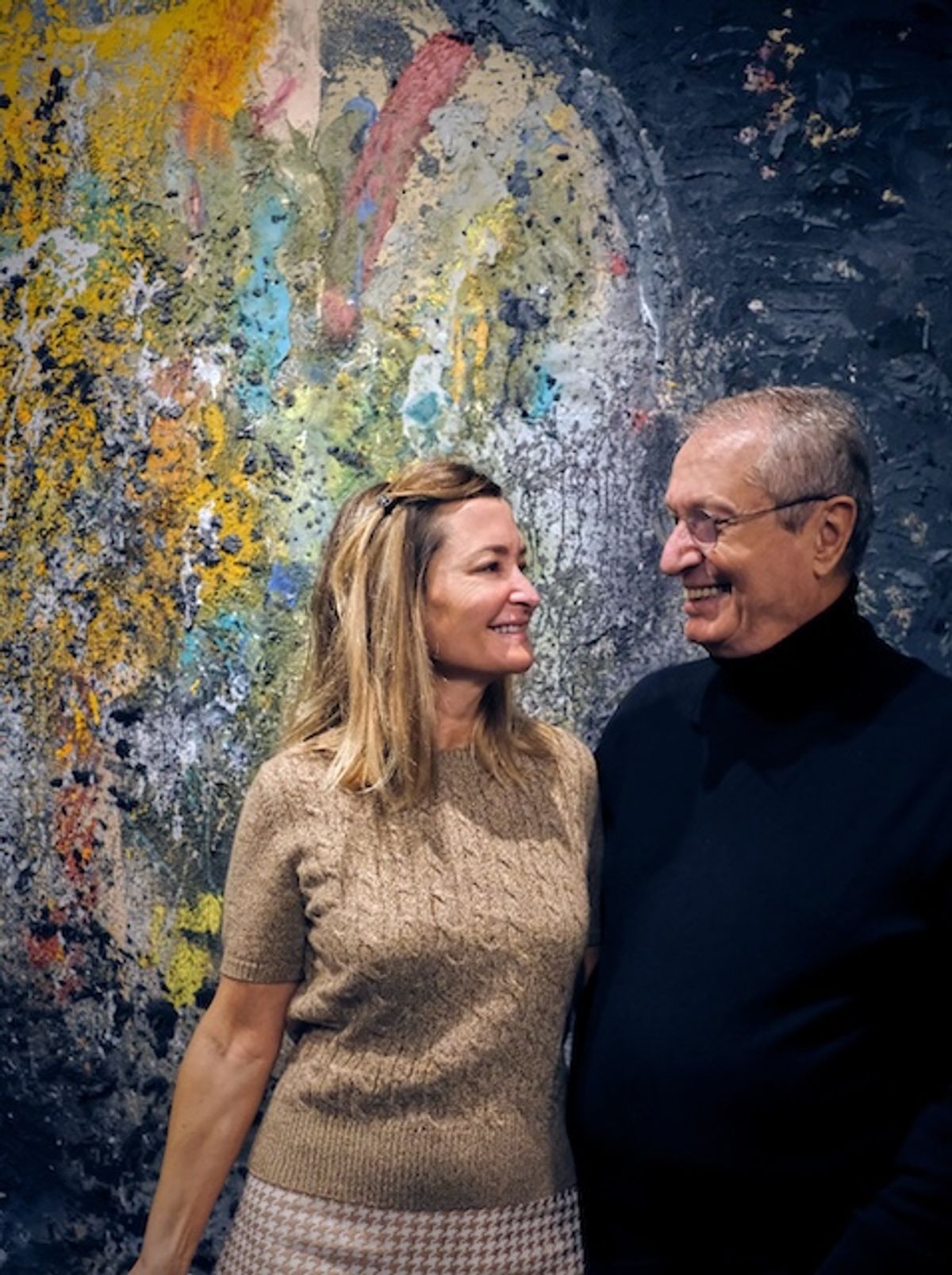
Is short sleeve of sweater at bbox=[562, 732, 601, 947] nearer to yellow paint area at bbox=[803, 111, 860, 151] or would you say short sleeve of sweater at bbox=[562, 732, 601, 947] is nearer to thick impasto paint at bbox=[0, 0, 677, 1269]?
thick impasto paint at bbox=[0, 0, 677, 1269]

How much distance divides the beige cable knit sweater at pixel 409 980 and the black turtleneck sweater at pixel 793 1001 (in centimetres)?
8

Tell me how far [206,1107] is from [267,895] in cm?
29

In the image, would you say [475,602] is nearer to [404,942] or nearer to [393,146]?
[404,942]

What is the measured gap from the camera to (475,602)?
6.22 ft

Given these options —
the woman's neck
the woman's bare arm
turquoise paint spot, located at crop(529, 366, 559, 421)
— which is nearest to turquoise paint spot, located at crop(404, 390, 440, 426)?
turquoise paint spot, located at crop(529, 366, 559, 421)

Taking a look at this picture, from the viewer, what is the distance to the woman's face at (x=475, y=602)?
1.90 metres

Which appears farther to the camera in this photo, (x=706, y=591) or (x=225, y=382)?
(x=225, y=382)

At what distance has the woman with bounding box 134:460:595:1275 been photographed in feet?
5.65

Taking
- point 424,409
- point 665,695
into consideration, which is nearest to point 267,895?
point 665,695

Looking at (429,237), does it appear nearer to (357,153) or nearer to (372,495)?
(357,153)

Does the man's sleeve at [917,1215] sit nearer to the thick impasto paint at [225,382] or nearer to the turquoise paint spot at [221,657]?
the thick impasto paint at [225,382]

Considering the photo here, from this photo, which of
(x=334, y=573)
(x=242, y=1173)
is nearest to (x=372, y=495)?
(x=334, y=573)

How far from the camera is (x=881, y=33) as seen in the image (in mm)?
2266

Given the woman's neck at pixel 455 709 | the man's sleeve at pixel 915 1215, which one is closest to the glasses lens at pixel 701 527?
the woman's neck at pixel 455 709
